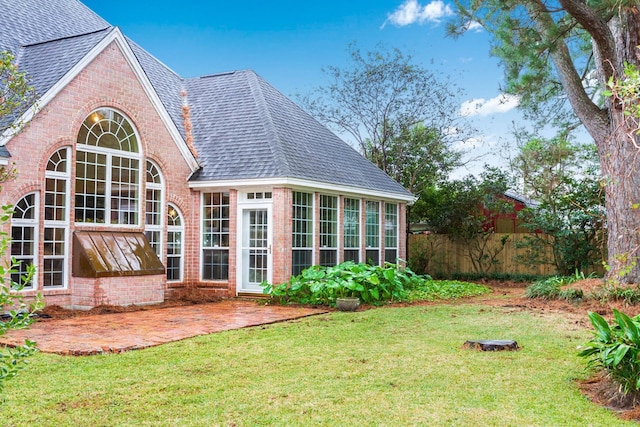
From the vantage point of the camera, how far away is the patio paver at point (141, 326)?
8250 mm

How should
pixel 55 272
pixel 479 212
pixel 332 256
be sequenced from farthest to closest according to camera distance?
pixel 479 212 → pixel 332 256 → pixel 55 272

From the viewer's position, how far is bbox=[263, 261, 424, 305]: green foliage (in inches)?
522

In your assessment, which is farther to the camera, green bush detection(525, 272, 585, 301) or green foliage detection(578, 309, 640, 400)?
green bush detection(525, 272, 585, 301)

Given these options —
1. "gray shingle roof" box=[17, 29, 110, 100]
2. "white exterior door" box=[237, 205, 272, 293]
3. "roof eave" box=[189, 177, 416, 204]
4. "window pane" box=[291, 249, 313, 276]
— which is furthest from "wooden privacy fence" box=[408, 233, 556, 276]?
"gray shingle roof" box=[17, 29, 110, 100]

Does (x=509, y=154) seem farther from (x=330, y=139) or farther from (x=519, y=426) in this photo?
(x=519, y=426)

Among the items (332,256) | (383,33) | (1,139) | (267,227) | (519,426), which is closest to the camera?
(519,426)

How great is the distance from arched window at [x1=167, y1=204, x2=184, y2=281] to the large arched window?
1.20 meters

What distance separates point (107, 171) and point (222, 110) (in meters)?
4.95

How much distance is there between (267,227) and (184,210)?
2.10 m

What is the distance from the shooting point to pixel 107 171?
13117 millimetres

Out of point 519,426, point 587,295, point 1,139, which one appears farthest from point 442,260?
point 519,426

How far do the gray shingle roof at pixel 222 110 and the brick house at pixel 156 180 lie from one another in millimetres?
49

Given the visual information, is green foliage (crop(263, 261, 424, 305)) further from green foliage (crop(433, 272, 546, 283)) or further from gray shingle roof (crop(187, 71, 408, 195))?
green foliage (crop(433, 272, 546, 283))

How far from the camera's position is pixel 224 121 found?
16.8 meters
